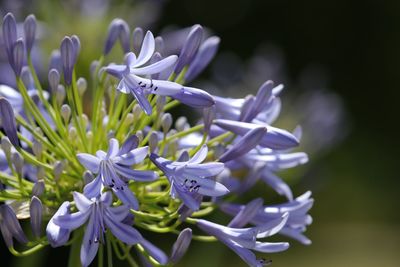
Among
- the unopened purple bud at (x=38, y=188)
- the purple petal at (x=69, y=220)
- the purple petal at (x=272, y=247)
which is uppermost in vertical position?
the purple petal at (x=69, y=220)

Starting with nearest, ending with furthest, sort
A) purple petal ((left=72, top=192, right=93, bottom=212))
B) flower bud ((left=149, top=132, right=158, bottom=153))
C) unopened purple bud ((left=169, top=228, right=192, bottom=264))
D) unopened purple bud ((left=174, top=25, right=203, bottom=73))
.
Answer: purple petal ((left=72, top=192, right=93, bottom=212))
unopened purple bud ((left=169, top=228, right=192, bottom=264))
flower bud ((left=149, top=132, right=158, bottom=153))
unopened purple bud ((left=174, top=25, right=203, bottom=73))

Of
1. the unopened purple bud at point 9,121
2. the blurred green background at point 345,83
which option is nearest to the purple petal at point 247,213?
the unopened purple bud at point 9,121

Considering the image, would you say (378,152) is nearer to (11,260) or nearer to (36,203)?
(11,260)

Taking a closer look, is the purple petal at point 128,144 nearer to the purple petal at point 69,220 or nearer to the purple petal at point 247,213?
the purple petal at point 69,220

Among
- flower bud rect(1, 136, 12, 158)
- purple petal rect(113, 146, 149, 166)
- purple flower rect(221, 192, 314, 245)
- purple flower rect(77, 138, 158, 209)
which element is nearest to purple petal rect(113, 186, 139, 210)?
purple flower rect(77, 138, 158, 209)

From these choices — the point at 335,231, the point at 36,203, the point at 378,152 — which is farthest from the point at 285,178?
the point at 378,152

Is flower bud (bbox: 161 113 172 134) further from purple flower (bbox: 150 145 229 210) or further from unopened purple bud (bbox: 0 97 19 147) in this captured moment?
unopened purple bud (bbox: 0 97 19 147)
